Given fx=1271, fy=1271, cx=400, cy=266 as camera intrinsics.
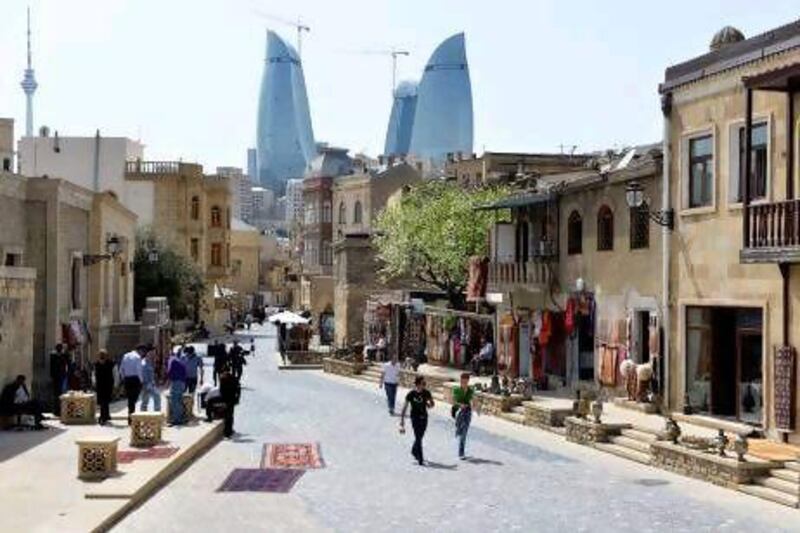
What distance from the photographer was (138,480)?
16.6 metres

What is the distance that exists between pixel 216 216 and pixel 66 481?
6347 centimetres

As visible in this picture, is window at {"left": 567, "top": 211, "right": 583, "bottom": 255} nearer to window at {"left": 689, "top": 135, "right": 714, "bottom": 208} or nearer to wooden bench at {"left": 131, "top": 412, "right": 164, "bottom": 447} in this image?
window at {"left": 689, "top": 135, "right": 714, "bottom": 208}

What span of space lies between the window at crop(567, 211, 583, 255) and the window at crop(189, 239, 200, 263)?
47.9 metres

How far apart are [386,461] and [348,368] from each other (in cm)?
2468

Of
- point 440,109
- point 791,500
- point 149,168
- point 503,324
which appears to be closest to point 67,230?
point 503,324

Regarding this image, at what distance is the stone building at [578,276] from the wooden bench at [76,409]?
1104 centimetres

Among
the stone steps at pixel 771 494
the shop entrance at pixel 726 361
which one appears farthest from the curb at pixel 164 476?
the shop entrance at pixel 726 361

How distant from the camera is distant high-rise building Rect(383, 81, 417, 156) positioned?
615ft

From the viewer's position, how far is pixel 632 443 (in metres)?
21.7

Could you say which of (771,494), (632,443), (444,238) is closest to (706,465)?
(771,494)

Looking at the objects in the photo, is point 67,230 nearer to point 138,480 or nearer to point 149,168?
point 138,480

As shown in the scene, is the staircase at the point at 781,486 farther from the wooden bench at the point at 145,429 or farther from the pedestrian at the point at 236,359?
the pedestrian at the point at 236,359

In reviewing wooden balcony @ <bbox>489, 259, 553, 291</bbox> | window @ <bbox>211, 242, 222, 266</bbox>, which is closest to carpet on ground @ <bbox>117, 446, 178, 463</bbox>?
wooden balcony @ <bbox>489, 259, 553, 291</bbox>

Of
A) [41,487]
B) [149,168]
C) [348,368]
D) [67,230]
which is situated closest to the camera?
[41,487]
